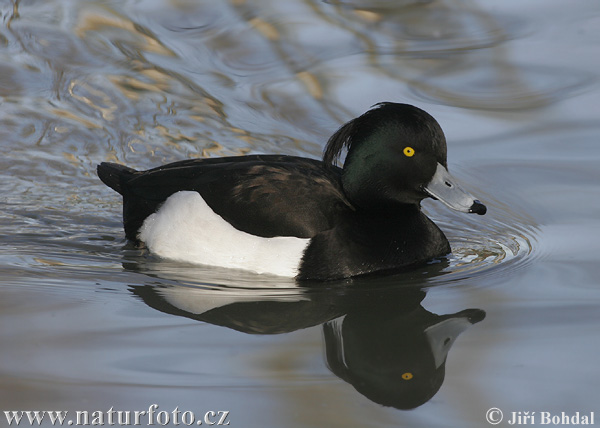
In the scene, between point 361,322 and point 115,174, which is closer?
point 361,322

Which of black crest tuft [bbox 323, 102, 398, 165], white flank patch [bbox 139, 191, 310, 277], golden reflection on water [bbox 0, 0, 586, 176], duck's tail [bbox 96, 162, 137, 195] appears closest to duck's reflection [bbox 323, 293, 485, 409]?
white flank patch [bbox 139, 191, 310, 277]

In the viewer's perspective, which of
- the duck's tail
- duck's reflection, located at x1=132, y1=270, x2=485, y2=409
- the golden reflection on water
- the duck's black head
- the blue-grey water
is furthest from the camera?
the golden reflection on water

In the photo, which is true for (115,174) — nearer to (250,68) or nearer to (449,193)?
(449,193)

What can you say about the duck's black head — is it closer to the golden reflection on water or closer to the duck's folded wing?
the duck's folded wing

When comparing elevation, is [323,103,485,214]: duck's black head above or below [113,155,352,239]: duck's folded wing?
above

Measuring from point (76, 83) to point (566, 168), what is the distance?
4.51 m

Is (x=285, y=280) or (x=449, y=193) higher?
(x=449, y=193)

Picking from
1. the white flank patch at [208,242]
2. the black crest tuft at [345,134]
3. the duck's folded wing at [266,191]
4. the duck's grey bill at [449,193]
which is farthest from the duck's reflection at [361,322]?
the black crest tuft at [345,134]

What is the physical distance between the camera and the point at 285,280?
5398 millimetres

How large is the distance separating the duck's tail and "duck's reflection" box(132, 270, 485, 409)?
117 cm

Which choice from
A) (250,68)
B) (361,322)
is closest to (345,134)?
(361,322)

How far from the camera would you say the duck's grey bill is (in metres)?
5.47

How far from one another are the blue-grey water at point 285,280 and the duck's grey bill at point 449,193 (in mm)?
409

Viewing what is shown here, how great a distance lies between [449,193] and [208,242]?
1464 millimetres
